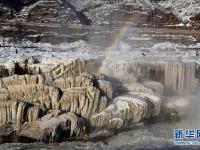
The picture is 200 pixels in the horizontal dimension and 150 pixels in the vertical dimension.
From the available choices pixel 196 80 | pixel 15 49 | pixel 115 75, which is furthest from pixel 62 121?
pixel 15 49

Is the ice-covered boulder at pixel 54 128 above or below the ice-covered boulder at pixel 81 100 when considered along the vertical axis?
below

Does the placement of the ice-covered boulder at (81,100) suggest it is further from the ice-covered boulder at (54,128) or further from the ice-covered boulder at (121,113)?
the ice-covered boulder at (54,128)

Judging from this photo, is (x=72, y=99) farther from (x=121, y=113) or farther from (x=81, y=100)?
(x=121, y=113)

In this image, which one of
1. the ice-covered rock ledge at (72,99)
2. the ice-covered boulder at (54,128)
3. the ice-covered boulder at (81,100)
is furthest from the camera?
the ice-covered boulder at (81,100)

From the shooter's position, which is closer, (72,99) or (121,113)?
(72,99)

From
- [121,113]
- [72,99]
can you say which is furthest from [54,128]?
[121,113]

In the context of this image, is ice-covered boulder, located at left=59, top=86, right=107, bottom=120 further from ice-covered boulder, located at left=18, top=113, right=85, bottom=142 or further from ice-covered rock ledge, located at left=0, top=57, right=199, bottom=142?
ice-covered boulder, located at left=18, top=113, right=85, bottom=142

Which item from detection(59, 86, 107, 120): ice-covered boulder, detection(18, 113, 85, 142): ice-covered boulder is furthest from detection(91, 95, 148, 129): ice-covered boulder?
detection(18, 113, 85, 142): ice-covered boulder

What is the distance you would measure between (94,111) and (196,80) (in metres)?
4.40

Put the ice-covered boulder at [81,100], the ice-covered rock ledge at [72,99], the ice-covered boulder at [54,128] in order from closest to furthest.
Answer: the ice-covered boulder at [54,128] < the ice-covered rock ledge at [72,99] < the ice-covered boulder at [81,100]

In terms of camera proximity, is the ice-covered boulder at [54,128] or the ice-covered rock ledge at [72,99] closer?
the ice-covered boulder at [54,128]

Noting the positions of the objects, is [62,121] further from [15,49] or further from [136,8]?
[136,8]

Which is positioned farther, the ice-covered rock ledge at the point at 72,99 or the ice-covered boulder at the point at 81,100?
the ice-covered boulder at the point at 81,100

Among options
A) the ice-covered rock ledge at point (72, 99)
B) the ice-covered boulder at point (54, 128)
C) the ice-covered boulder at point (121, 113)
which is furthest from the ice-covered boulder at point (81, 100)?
the ice-covered boulder at point (54, 128)
